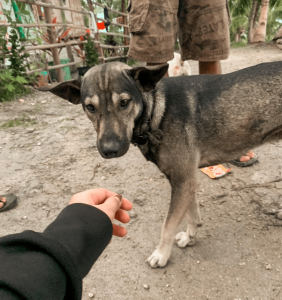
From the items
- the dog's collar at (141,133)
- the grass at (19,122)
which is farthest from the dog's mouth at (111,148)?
the grass at (19,122)

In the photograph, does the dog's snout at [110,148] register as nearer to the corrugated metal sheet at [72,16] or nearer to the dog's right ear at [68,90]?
the dog's right ear at [68,90]

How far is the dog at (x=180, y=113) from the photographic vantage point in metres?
1.84

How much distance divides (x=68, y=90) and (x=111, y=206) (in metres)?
1.29

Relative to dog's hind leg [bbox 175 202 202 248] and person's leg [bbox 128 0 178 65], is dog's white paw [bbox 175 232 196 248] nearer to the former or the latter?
dog's hind leg [bbox 175 202 202 248]

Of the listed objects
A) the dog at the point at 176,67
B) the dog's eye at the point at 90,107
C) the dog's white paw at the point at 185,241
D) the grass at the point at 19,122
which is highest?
the dog at the point at 176,67

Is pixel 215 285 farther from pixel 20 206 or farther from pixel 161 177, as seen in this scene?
pixel 20 206

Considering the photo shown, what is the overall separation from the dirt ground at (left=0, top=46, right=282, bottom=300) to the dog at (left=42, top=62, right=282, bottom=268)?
0.82 ft

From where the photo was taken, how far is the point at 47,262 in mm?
743

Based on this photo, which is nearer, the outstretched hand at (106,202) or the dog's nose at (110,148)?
the outstretched hand at (106,202)

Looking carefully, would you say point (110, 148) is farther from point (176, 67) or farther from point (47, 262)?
point (176, 67)

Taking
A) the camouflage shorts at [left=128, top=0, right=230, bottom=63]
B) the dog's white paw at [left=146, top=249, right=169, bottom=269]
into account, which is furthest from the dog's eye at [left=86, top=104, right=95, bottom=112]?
the camouflage shorts at [left=128, top=0, right=230, bottom=63]

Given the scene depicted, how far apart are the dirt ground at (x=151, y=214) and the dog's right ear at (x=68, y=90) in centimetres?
120

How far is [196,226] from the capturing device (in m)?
2.22

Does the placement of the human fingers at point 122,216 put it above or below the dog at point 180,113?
below
